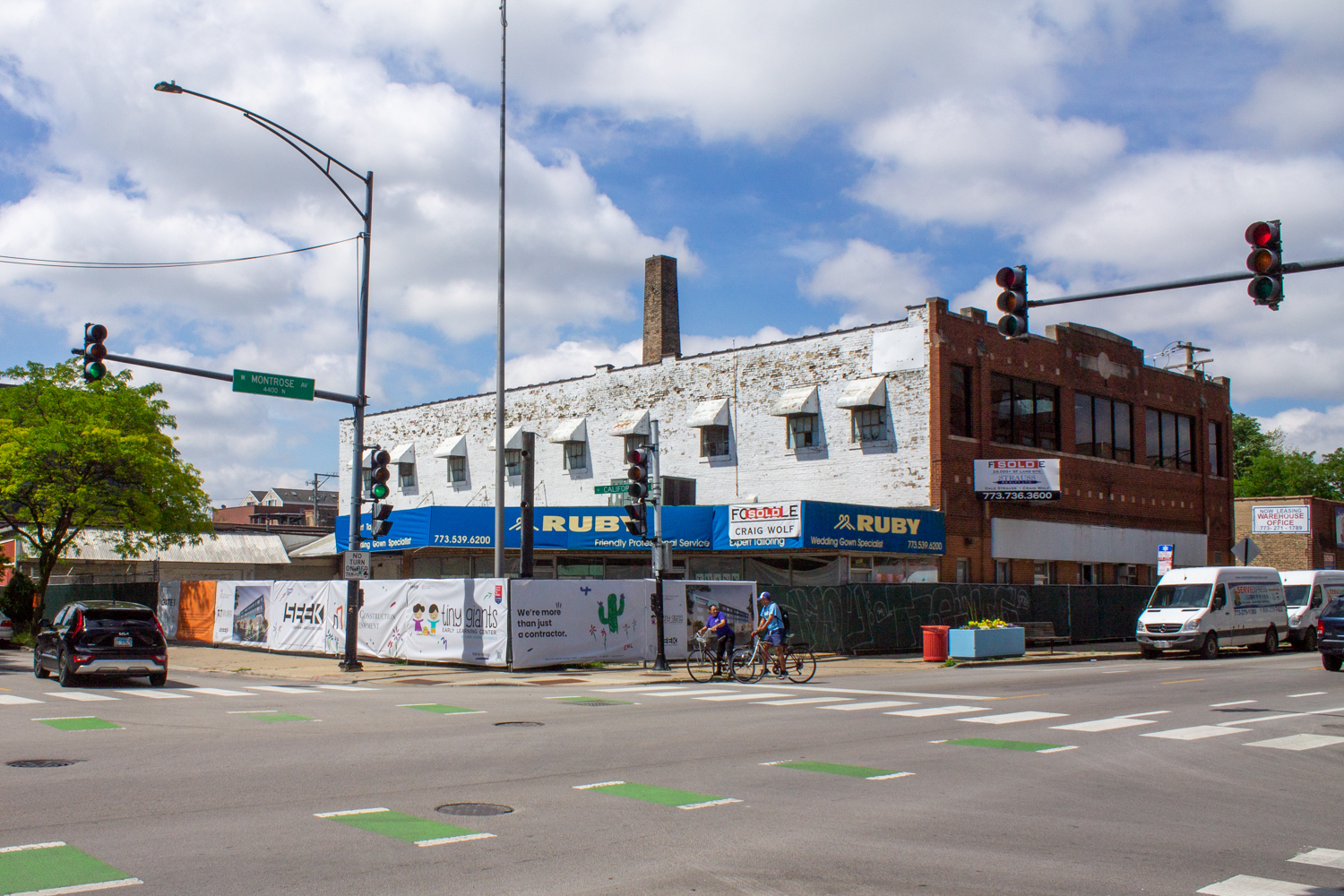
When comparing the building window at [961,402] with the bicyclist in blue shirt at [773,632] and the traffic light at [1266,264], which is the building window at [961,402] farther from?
the traffic light at [1266,264]

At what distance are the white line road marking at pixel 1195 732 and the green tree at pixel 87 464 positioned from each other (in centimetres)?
3067

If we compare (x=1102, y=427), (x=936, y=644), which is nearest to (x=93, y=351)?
(x=936, y=644)

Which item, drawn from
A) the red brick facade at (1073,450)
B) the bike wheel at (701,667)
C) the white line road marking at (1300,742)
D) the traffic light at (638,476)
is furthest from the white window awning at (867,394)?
the white line road marking at (1300,742)

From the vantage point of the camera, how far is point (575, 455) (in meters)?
42.4

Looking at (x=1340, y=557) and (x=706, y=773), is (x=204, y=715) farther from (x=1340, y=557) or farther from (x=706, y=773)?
(x=1340, y=557)

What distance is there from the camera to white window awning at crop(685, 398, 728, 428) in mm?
36781

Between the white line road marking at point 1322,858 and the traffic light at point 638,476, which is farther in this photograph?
the traffic light at point 638,476

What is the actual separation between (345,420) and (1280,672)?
134ft

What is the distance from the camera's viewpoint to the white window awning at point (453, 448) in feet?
150

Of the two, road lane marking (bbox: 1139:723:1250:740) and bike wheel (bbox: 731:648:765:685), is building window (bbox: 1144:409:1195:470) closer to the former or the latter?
bike wheel (bbox: 731:648:765:685)

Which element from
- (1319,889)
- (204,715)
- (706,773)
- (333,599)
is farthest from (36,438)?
(1319,889)

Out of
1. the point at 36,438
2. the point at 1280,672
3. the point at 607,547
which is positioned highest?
the point at 36,438

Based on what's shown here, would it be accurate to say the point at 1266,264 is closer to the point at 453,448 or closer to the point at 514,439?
the point at 514,439

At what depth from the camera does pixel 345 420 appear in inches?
2050
